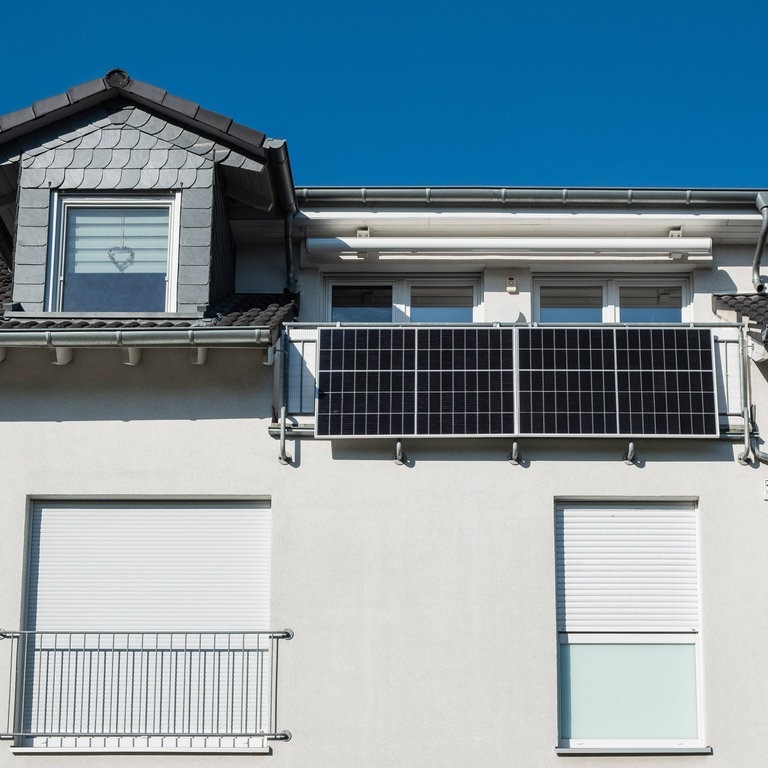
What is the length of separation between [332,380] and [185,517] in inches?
73.1

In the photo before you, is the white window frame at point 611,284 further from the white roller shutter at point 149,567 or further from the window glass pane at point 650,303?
the white roller shutter at point 149,567

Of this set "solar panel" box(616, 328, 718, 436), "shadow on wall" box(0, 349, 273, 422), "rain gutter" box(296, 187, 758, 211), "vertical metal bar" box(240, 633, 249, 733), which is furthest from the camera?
"rain gutter" box(296, 187, 758, 211)

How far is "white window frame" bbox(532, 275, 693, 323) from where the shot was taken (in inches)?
523

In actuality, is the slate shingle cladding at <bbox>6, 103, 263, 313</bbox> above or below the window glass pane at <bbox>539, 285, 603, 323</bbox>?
above

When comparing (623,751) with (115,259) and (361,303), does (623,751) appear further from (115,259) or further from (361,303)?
(115,259)

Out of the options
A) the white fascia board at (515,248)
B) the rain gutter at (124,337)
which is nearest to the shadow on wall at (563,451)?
the rain gutter at (124,337)

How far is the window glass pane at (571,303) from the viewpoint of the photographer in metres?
13.3

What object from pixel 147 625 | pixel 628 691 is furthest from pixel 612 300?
pixel 147 625

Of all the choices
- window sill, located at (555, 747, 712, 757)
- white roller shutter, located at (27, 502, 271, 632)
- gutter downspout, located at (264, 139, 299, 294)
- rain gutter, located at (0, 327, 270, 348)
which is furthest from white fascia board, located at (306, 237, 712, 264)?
window sill, located at (555, 747, 712, 757)

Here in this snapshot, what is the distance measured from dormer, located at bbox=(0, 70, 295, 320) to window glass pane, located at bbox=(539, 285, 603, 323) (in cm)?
310

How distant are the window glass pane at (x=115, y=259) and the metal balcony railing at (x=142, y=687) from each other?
314 centimetres

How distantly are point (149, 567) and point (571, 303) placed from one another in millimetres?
5315

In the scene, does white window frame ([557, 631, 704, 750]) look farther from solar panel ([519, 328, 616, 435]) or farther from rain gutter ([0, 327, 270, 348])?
rain gutter ([0, 327, 270, 348])

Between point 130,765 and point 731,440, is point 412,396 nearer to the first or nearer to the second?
point 731,440
